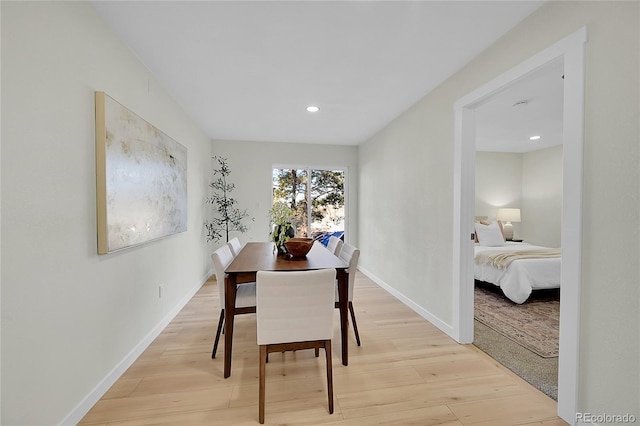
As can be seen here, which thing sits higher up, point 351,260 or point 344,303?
point 351,260

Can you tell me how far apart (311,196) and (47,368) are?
4368 millimetres

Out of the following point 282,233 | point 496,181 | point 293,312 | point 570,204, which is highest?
point 496,181

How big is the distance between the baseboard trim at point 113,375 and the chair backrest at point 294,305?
1.04 m

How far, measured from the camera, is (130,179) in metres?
1.96

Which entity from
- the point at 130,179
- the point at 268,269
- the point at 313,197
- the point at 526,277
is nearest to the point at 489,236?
the point at 526,277

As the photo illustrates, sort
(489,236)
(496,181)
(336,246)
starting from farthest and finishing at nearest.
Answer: (496,181), (489,236), (336,246)

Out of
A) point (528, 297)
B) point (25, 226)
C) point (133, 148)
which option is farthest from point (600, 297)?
point (133, 148)

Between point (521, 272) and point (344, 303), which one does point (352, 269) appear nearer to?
point (344, 303)

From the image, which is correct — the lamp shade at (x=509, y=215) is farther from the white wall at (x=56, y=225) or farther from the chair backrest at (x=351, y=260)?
the white wall at (x=56, y=225)

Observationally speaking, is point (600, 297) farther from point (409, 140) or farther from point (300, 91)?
point (300, 91)

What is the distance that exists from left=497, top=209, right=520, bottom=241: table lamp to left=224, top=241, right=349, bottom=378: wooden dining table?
5.13 m

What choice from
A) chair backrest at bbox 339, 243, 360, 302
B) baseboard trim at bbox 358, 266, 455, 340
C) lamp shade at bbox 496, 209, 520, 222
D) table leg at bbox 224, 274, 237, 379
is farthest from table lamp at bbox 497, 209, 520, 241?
table leg at bbox 224, 274, 237, 379

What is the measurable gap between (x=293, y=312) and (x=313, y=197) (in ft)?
12.9

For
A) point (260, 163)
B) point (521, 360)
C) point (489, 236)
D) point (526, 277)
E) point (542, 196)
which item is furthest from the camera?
point (542, 196)
